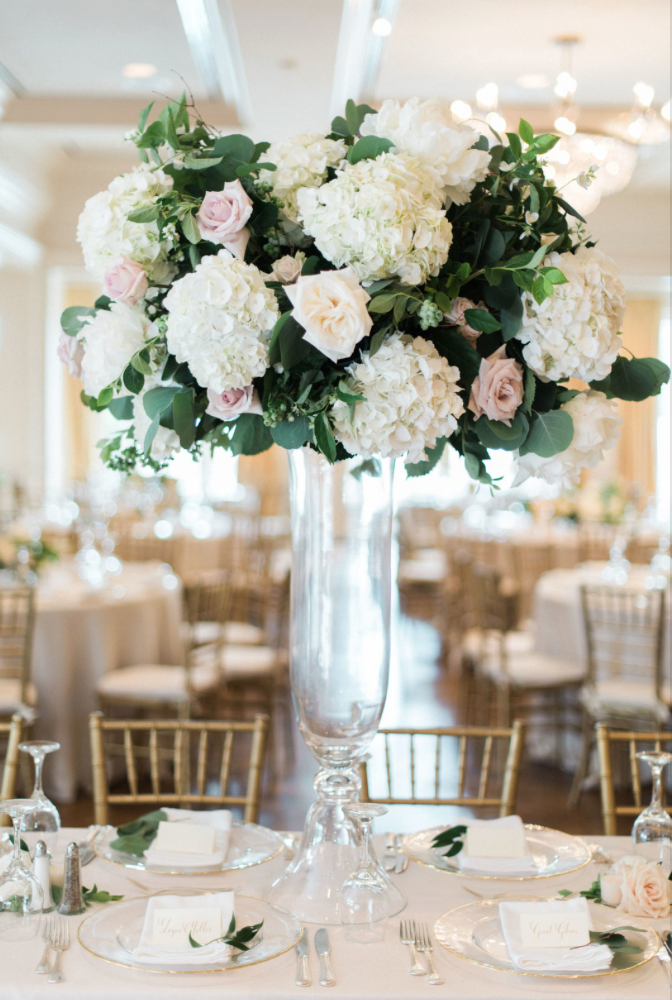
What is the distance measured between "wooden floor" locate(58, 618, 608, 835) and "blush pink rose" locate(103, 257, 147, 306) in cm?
274

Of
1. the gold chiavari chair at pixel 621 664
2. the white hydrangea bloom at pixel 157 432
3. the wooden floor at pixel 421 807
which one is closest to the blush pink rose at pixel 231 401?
the white hydrangea bloom at pixel 157 432

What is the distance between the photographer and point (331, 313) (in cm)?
133

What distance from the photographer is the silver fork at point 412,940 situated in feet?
4.52

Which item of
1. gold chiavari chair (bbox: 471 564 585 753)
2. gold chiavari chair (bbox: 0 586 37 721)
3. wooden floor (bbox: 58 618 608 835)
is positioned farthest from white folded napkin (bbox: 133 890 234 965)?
gold chiavari chair (bbox: 471 564 585 753)

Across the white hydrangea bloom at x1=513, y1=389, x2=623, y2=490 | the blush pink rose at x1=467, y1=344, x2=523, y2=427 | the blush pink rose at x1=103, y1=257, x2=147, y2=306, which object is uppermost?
the blush pink rose at x1=103, y1=257, x2=147, y2=306

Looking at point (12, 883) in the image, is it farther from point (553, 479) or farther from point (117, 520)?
point (117, 520)

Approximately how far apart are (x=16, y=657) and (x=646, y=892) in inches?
124

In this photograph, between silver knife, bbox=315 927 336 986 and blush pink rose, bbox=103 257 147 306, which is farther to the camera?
blush pink rose, bbox=103 257 147 306

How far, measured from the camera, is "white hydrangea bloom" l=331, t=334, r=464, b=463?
54.7 inches

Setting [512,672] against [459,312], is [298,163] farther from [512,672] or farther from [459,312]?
[512,672]

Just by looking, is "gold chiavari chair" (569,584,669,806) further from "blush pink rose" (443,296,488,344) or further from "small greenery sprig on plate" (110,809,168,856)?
"blush pink rose" (443,296,488,344)

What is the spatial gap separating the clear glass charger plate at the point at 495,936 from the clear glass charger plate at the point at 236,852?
393 mm

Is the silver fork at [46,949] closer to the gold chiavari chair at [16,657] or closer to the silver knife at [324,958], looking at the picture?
the silver knife at [324,958]

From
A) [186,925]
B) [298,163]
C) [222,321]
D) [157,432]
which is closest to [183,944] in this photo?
[186,925]
